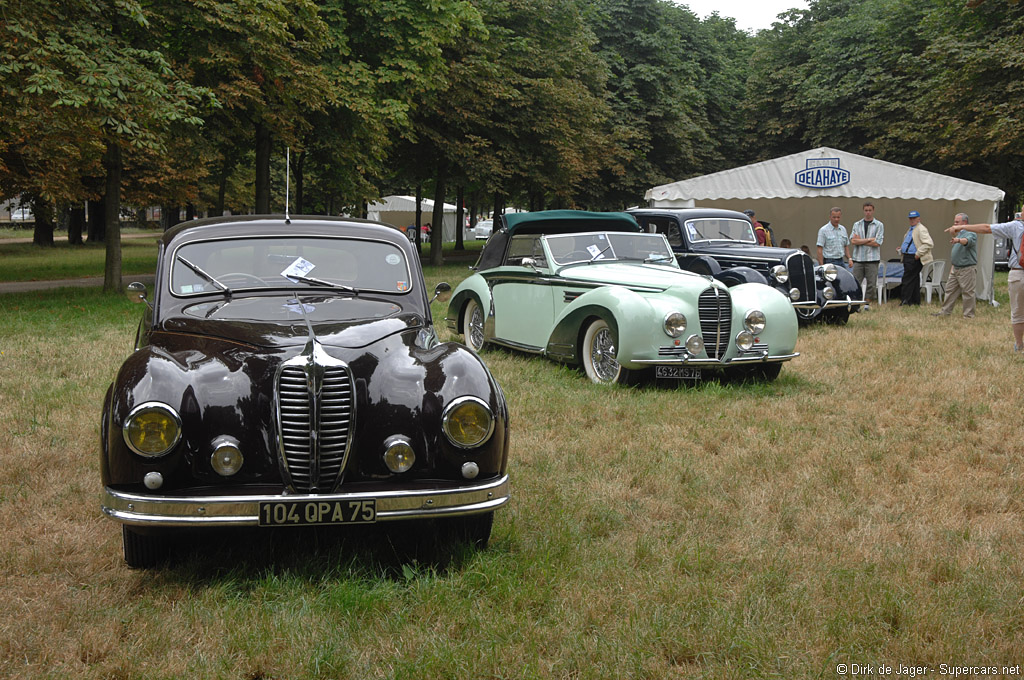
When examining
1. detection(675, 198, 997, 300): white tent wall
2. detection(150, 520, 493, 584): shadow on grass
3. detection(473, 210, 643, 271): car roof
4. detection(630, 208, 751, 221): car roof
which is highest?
detection(675, 198, 997, 300): white tent wall

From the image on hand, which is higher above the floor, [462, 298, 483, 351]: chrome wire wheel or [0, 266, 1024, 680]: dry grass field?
[462, 298, 483, 351]: chrome wire wheel

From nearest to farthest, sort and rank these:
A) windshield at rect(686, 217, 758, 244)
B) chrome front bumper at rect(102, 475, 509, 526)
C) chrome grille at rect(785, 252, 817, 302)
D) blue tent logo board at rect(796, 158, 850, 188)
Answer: chrome front bumper at rect(102, 475, 509, 526)
chrome grille at rect(785, 252, 817, 302)
windshield at rect(686, 217, 758, 244)
blue tent logo board at rect(796, 158, 850, 188)

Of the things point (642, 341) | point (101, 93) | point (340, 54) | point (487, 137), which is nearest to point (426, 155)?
point (487, 137)

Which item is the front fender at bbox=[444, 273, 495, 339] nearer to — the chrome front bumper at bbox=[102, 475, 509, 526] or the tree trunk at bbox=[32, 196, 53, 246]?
the chrome front bumper at bbox=[102, 475, 509, 526]

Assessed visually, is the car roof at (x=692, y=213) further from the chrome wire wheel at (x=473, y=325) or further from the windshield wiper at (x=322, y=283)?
the windshield wiper at (x=322, y=283)

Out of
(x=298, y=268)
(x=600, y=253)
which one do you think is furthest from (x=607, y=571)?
(x=600, y=253)

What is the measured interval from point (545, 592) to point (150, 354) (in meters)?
2.11

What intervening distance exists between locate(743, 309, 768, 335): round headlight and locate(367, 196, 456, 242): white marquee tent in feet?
163

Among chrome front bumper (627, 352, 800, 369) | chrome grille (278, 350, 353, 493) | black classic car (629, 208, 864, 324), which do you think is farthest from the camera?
black classic car (629, 208, 864, 324)

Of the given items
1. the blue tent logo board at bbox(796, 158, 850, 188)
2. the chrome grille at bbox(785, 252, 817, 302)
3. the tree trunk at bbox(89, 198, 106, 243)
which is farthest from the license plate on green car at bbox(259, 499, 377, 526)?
the tree trunk at bbox(89, 198, 106, 243)

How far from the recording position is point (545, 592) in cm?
399

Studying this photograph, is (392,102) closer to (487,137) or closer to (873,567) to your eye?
(487,137)

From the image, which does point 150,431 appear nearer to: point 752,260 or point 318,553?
point 318,553

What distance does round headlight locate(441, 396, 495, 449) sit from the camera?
410cm
